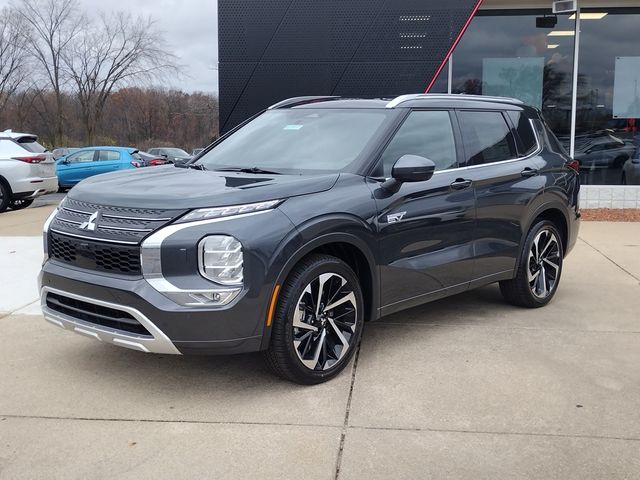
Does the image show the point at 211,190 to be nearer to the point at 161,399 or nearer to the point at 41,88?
the point at 161,399

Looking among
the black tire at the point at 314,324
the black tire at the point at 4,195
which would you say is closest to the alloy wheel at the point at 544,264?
the black tire at the point at 314,324

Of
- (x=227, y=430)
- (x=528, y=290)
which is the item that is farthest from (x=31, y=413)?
(x=528, y=290)

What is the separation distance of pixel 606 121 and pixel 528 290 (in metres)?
8.47

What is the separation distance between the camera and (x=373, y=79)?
454 inches

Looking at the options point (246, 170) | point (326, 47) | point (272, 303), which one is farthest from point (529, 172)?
point (326, 47)

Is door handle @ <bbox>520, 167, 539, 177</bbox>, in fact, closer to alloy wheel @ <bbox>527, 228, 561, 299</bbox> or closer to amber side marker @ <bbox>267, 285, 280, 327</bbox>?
alloy wheel @ <bbox>527, 228, 561, 299</bbox>

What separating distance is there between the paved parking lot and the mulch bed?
6603 mm

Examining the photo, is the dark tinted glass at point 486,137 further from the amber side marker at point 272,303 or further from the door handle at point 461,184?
the amber side marker at point 272,303

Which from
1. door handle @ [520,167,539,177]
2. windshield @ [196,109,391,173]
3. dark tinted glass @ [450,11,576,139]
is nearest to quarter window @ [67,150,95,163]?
dark tinted glass @ [450,11,576,139]

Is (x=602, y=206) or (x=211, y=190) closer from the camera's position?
(x=211, y=190)

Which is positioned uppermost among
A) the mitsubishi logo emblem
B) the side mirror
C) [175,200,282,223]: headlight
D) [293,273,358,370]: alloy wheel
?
the side mirror

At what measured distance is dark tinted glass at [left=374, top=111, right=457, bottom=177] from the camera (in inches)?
177

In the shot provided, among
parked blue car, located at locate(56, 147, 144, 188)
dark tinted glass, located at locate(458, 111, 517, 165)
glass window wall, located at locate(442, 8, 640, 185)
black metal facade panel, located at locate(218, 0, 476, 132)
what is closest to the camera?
dark tinted glass, located at locate(458, 111, 517, 165)

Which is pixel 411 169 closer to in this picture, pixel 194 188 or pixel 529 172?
pixel 194 188
